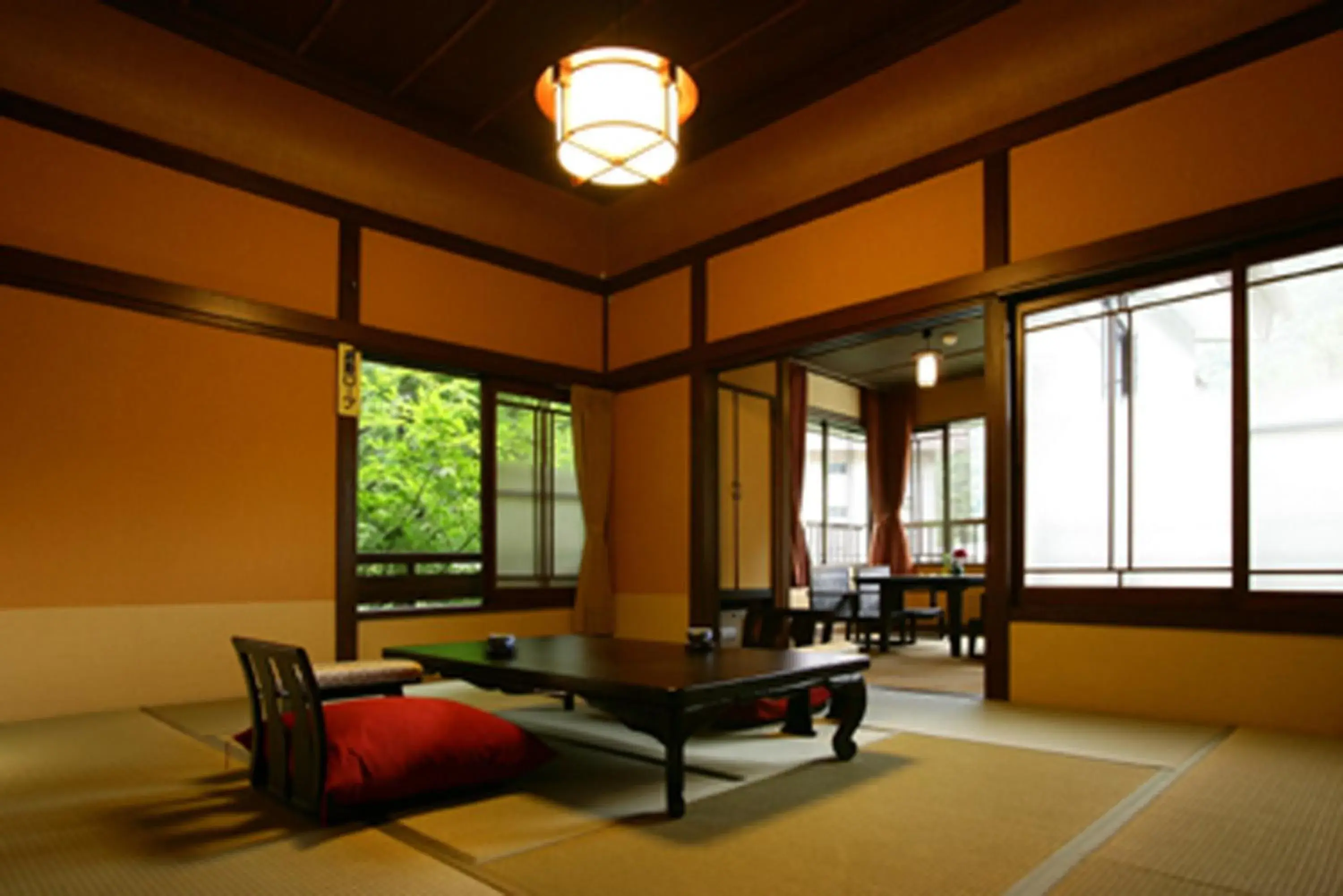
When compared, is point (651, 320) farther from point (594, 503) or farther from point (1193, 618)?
point (1193, 618)

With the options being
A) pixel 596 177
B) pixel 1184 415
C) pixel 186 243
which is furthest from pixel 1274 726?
pixel 186 243

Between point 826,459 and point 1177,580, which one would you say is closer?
point 1177,580

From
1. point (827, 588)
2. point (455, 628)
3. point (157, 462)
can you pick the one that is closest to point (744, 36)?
point (157, 462)

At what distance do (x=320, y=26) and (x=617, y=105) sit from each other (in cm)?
255

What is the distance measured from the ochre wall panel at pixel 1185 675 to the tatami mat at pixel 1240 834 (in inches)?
17.5

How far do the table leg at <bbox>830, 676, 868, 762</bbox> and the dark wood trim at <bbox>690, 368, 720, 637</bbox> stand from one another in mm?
2818

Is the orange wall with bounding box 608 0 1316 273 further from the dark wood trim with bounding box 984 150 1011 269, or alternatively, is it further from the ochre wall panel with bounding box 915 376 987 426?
the ochre wall panel with bounding box 915 376 987 426

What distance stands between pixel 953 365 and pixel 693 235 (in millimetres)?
4307

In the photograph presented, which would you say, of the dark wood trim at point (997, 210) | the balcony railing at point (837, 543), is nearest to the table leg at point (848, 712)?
the dark wood trim at point (997, 210)

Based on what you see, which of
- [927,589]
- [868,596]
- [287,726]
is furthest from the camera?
[868,596]

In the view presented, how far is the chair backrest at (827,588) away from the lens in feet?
27.8

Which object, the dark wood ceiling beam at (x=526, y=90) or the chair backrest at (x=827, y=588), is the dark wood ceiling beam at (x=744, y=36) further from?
the chair backrest at (x=827, y=588)

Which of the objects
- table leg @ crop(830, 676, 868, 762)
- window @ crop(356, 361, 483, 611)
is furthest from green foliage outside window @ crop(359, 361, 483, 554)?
table leg @ crop(830, 676, 868, 762)

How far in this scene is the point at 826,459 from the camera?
10.1 metres
